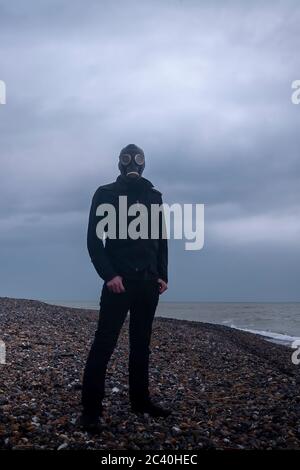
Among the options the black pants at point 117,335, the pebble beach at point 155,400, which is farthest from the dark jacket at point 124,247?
the pebble beach at point 155,400

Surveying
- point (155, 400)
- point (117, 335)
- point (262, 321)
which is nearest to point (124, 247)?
point (117, 335)

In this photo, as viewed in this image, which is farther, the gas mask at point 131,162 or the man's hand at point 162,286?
the man's hand at point 162,286

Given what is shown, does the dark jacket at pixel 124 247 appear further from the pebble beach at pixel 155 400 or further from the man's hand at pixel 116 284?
the pebble beach at pixel 155 400

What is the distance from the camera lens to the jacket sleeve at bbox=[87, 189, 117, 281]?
19.0ft

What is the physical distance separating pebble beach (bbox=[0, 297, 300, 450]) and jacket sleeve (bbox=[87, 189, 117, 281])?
1767 mm

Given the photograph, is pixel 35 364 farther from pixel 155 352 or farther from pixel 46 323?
pixel 46 323

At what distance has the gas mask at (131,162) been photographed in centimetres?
620

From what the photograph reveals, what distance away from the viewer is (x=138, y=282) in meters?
6.02

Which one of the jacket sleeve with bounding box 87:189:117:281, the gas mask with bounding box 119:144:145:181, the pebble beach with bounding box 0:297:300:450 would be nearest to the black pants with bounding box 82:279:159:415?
the jacket sleeve with bounding box 87:189:117:281

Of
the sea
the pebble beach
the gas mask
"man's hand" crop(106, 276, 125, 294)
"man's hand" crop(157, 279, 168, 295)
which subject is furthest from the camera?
the sea

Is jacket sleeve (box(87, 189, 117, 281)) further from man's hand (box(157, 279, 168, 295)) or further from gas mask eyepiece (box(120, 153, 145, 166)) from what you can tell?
man's hand (box(157, 279, 168, 295))

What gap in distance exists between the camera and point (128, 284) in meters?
5.93
